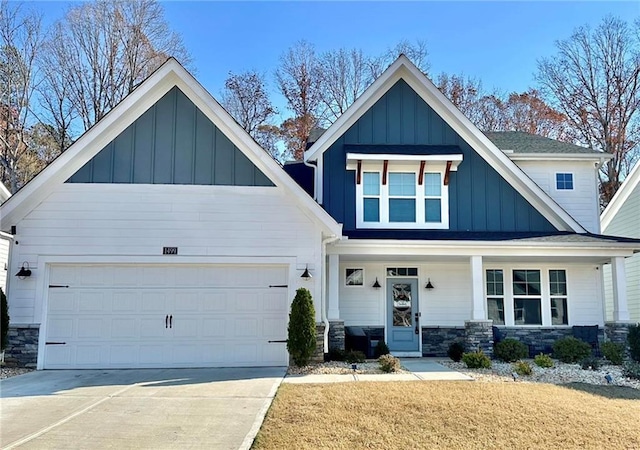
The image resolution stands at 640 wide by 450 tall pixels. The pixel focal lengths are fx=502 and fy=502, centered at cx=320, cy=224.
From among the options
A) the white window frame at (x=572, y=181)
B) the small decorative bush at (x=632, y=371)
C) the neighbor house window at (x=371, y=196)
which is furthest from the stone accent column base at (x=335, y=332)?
the white window frame at (x=572, y=181)

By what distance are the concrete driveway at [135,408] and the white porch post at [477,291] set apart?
16.1 feet

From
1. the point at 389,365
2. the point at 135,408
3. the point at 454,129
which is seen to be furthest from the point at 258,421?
the point at 454,129

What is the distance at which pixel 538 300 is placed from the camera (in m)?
13.6

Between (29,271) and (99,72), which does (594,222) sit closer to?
(29,271)

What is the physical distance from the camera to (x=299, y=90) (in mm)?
27578

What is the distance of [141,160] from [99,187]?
3.44 feet

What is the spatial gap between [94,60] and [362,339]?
18.9 m

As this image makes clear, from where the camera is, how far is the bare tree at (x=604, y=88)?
2447 centimetres

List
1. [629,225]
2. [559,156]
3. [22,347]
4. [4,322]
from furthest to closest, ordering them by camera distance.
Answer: [629,225]
[559,156]
[22,347]
[4,322]

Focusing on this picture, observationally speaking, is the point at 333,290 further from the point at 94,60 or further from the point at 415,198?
the point at 94,60

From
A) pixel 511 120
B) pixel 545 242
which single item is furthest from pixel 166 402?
pixel 511 120

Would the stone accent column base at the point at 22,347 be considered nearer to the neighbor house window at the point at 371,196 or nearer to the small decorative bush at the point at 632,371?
the neighbor house window at the point at 371,196

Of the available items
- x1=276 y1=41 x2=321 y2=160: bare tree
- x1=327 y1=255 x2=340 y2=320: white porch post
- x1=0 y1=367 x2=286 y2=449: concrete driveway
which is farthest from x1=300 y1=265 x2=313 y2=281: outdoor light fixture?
x1=276 y1=41 x2=321 y2=160: bare tree

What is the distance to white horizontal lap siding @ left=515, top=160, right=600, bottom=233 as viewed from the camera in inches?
568
